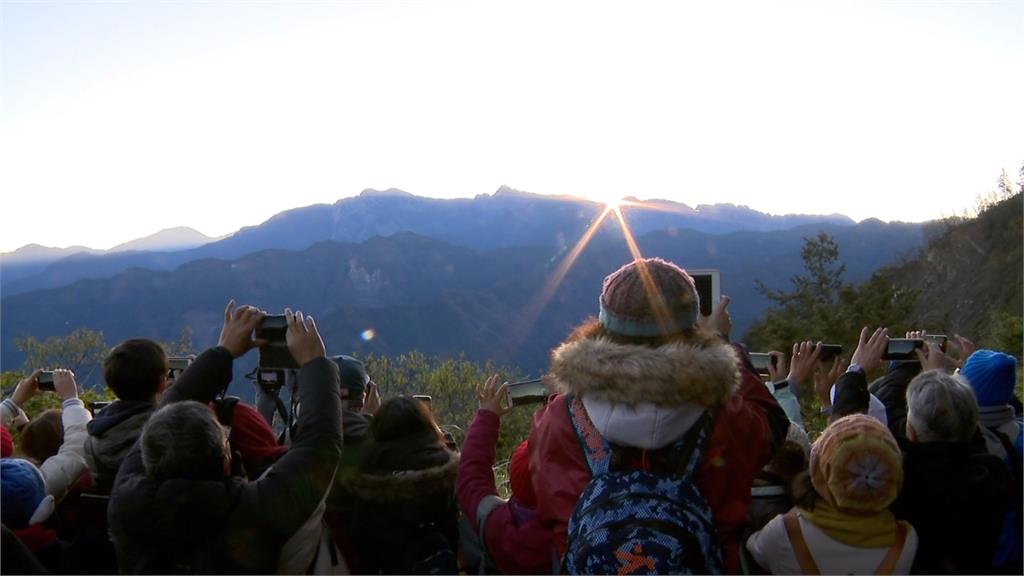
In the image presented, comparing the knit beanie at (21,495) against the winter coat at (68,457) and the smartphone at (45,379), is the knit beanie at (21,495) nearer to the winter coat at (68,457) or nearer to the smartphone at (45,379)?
the winter coat at (68,457)

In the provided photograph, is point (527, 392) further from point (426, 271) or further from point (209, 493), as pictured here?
point (426, 271)

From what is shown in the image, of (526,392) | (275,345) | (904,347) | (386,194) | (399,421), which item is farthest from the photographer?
(386,194)

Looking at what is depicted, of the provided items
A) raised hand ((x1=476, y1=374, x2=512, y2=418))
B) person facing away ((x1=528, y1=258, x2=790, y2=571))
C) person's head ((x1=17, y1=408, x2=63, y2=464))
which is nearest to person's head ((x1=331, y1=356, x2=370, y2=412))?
raised hand ((x1=476, y1=374, x2=512, y2=418))

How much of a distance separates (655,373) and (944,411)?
1294 millimetres

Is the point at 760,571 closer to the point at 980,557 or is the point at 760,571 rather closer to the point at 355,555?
the point at 980,557

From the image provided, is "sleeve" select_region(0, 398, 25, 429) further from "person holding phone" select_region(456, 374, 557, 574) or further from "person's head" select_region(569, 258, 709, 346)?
"person's head" select_region(569, 258, 709, 346)

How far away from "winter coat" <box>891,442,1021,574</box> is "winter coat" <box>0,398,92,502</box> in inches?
118

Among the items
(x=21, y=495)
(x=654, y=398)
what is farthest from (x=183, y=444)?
(x=654, y=398)

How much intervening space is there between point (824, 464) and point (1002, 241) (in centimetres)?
3469

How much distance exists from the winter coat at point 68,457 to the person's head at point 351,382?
3.36 ft

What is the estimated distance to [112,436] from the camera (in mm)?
2729

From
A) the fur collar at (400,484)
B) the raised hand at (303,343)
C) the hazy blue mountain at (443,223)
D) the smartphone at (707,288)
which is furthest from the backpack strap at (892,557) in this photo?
the hazy blue mountain at (443,223)

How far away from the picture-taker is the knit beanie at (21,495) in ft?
8.45

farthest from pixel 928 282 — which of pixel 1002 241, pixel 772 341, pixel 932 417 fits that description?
→ pixel 932 417
